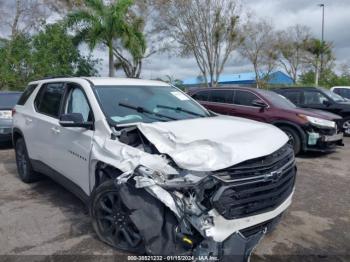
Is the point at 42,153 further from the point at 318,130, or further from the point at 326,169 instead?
the point at 318,130

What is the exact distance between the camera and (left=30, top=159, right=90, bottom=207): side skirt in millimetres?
3963

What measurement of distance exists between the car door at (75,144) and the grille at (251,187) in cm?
162

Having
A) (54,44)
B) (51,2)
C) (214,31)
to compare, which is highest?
(51,2)

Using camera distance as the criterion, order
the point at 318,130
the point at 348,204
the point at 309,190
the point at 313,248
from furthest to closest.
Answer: the point at 318,130, the point at 309,190, the point at 348,204, the point at 313,248

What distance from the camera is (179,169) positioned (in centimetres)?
286

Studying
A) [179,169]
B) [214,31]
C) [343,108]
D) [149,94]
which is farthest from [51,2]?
[179,169]

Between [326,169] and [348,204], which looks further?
[326,169]

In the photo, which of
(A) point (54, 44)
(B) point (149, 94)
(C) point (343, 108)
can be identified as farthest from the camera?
(A) point (54, 44)

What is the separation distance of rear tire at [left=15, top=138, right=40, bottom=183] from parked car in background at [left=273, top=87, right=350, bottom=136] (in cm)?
846

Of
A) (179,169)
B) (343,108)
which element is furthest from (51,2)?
(179,169)

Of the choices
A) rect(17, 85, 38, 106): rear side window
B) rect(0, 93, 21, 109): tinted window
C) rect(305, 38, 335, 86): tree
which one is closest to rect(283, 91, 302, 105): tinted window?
rect(17, 85, 38, 106): rear side window

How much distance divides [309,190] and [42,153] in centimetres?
414

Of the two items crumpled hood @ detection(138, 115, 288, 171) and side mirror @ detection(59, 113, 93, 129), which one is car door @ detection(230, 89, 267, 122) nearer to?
crumpled hood @ detection(138, 115, 288, 171)

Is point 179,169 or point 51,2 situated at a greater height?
point 51,2
